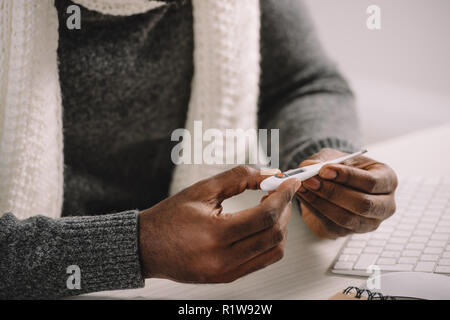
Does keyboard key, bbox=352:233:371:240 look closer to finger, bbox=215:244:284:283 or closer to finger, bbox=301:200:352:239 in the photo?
finger, bbox=301:200:352:239

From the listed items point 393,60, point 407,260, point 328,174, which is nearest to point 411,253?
point 407,260

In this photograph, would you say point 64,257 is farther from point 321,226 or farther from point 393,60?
point 393,60

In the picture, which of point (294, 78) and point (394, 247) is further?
point (294, 78)

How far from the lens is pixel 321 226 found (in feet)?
1.58

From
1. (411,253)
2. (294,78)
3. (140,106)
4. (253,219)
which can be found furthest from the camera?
(294,78)

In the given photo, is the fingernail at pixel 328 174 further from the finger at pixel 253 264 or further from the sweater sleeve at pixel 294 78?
the sweater sleeve at pixel 294 78

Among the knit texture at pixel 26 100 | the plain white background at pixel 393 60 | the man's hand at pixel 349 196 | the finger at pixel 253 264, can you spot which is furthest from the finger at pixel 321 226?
the plain white background at pixel 393 60

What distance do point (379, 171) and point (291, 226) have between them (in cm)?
13

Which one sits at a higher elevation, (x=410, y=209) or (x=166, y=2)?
(x=166, y=2)

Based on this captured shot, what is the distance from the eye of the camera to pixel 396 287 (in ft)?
1.29

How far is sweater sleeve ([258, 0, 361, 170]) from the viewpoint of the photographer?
0.65m

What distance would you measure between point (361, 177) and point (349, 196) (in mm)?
21

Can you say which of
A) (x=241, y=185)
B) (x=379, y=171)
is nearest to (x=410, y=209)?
(x=379, y=171)
